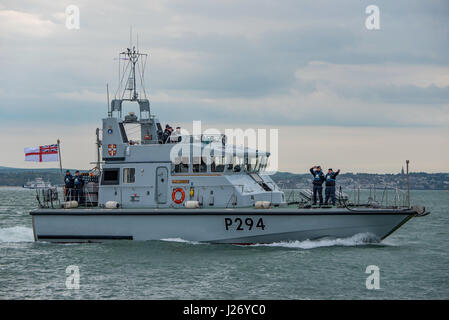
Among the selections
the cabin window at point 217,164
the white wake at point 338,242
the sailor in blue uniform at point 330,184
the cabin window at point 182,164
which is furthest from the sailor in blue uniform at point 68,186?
the sailor in blue uniform at point 330,184

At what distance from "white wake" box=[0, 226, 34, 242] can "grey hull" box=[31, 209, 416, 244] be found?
2.98 metres

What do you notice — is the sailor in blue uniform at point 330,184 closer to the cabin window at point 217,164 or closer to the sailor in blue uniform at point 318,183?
the sailor in blue uniform at point 318,183

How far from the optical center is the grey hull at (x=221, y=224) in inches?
712

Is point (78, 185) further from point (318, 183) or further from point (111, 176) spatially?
point (318, 183)

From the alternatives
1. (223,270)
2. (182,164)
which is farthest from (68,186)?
(223,270)

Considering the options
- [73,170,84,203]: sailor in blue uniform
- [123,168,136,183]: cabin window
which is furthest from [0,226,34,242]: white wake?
[123,168,136,183]: cabin window

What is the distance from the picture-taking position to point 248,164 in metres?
20.1

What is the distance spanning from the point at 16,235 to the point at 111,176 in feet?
19.8

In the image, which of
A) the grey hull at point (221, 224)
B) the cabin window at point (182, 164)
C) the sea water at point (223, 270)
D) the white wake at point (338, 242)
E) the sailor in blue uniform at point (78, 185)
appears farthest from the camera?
the sailor in blue uniform at point (78, 185)

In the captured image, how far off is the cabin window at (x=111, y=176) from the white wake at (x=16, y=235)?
421 centimetres

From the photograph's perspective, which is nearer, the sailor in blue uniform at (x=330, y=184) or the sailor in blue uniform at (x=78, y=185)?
the sailor in blue uniform at (x=330, y=184)

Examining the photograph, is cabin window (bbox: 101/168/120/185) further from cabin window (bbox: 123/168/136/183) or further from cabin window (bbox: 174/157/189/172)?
cabin window (bbox: 174/157/189/172)

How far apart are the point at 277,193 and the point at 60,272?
23.7 ft
